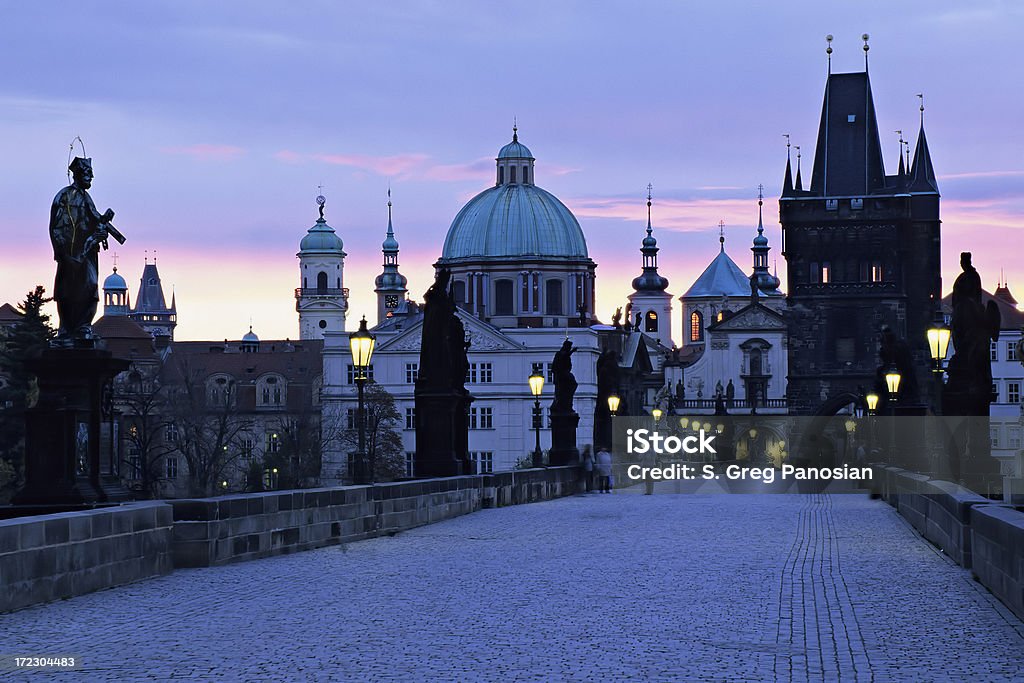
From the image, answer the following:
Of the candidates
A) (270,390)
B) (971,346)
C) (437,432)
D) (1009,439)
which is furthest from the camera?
(270,390)

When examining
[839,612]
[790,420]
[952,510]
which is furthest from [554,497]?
[790,420]

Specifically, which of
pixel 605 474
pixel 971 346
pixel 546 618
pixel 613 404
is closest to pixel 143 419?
pixel 613 404

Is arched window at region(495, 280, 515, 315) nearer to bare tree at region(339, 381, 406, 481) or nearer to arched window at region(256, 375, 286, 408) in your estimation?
bare tree at region(339, 381, 406, 481)

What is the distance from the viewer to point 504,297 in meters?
141

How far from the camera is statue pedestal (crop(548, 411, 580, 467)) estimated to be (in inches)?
1848

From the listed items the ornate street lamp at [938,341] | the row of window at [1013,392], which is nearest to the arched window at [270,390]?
the row of window at [1013,392]

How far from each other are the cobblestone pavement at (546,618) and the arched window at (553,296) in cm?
11737

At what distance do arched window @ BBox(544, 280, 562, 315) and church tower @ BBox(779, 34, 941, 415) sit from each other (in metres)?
21.6

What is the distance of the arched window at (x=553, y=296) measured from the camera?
5512 inches

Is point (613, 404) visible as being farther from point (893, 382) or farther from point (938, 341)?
point (938, 341)

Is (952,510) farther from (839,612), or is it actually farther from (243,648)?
(243,648)

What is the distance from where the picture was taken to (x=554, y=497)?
40.6 m

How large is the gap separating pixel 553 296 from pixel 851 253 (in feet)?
86.0

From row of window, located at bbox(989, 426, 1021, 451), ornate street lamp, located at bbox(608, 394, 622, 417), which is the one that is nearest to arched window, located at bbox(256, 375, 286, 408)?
row of window, located at bbox(989, 426, 1021, 451)
